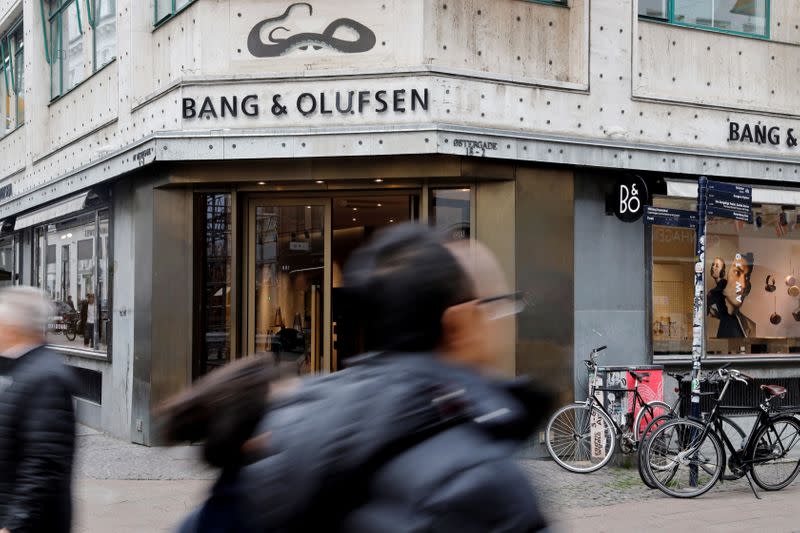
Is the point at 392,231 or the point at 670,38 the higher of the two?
the point at 670,38

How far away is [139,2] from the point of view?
12766mm

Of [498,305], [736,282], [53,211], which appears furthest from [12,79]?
[498,305]

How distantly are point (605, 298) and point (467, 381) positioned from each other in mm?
10274

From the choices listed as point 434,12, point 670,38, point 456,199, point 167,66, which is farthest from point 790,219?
point 167,66

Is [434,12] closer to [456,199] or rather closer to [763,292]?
[456,199]

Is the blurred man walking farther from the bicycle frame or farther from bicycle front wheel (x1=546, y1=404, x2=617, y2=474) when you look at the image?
bicycle front wheel (x1=546, y1=404, x2=617, y2=474)

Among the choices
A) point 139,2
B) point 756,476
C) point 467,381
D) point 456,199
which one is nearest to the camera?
point 467,381

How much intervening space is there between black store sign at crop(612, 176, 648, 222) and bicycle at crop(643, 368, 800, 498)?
3.02 metres

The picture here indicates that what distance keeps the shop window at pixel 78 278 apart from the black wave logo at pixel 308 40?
12.8 feet

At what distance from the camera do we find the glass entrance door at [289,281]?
39.4 ft

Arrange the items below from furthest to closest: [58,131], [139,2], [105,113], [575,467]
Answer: [58,131] → [105,113] → [139,2] → [575,467]

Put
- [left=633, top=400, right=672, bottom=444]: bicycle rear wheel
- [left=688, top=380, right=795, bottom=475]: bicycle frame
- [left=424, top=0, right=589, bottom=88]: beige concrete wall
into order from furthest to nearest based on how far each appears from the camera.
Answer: [left=424, top=0, right=589, bottom=88]: beige concrete wall
[left=633, top=400, right=672, bottom=444]: bicycle rear wheel
[left=688, top=380, right=795, bottom=475]: bicycle frame

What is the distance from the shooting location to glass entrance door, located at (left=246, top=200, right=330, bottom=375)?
1201 cm

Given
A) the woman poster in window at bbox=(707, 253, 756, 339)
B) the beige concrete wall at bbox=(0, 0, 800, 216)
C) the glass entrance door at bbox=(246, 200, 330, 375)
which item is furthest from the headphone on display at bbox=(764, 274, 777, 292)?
the glass entrance door at bbox=(246, 200, 330, 375)
